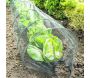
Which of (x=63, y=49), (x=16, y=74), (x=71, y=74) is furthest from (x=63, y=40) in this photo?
(x=16, y=74)

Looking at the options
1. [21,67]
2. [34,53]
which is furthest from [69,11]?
[34,53]

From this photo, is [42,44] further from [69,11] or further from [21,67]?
[69,11]

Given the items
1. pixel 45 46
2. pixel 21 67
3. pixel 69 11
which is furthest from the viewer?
pixel 69 11

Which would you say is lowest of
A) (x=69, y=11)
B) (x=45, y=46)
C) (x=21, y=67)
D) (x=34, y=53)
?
(x=21, y=67)

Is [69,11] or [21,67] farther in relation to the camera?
[69,11]

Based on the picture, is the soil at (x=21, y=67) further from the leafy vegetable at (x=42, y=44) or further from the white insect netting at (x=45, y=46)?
the leafy vegetable at (x=42, y=44)

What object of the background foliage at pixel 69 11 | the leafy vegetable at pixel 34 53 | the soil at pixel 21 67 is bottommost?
the soil at pixel 21 67

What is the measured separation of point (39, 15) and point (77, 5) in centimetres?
151

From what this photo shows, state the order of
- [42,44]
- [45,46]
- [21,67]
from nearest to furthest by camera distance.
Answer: [45,46] → [42,44] → [21,67]

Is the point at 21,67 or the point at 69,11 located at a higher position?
the point at 69,11

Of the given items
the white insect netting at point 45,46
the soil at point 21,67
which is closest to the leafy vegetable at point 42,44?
the white insect netting at point 45,46
